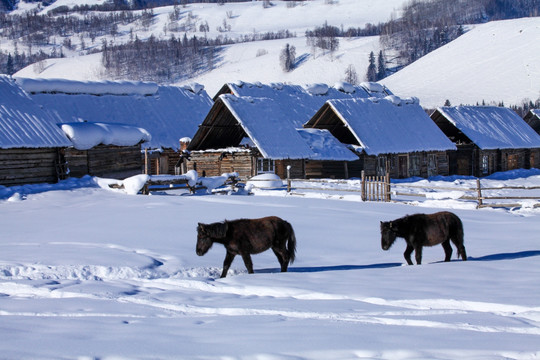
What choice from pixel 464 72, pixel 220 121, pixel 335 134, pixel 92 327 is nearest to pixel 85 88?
pixel 220 121

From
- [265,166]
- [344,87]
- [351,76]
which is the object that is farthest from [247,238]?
[351,76]

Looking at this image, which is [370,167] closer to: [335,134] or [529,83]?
[335,134]

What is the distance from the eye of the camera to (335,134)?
39.5 m

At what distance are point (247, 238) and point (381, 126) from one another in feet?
97.3

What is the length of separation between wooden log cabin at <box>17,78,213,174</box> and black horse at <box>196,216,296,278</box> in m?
23.5

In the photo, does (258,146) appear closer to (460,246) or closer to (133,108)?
(133,108)

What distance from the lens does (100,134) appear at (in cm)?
2834

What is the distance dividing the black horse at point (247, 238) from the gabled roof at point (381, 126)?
26.0m

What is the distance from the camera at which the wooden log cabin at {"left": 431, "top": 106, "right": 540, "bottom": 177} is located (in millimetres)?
44844

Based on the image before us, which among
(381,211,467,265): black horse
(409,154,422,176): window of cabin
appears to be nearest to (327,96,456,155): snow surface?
(409,154,422,176): window of cabin

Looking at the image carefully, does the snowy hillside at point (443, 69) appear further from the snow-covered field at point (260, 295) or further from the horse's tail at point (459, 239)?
the horse's tail at point (459, 239)

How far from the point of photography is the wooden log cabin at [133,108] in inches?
1410

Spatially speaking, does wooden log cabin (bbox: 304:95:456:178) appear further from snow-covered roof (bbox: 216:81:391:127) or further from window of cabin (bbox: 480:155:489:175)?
window of cabin (bbox: 480:155:489:175)

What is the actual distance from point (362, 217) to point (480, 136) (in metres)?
28.8
